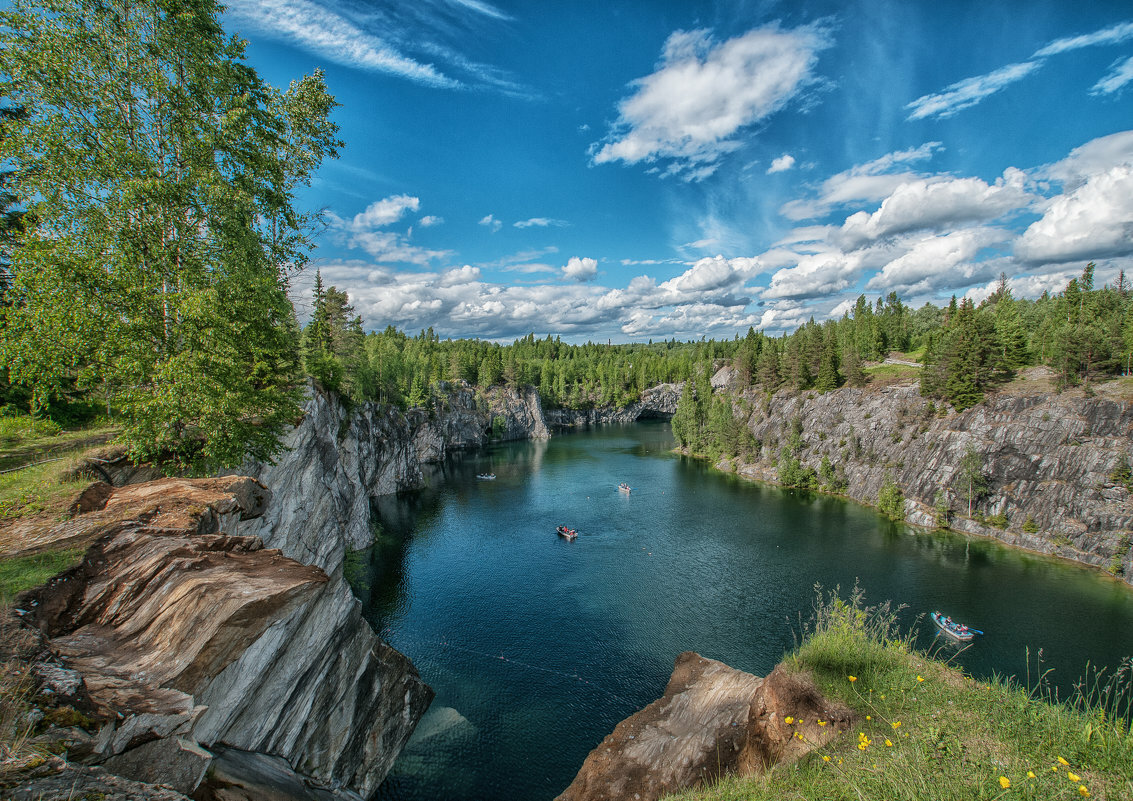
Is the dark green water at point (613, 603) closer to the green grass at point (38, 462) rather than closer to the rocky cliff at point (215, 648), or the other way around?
the rocky cliff at point (215, 648)

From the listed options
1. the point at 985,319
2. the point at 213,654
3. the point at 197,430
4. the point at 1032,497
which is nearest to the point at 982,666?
the point at 1032,497

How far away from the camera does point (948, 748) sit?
6.27 meters

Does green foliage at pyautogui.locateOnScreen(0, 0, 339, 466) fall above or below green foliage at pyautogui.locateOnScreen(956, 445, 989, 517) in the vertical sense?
above

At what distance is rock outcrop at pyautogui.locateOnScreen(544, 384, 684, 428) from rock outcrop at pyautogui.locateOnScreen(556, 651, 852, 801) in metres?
141

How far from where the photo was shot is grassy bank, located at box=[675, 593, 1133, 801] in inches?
218

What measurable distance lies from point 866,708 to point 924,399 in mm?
71056

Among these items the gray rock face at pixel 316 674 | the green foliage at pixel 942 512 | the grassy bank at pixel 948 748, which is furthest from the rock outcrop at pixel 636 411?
the grassy bank at pixel 948 748

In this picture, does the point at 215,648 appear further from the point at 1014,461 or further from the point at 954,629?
the point at 1014,461

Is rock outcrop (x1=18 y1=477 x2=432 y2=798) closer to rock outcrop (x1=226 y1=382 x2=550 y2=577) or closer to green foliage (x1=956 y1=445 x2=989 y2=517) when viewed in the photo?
rock outcrop (x1=226 y1=382 x2=550 y2=577)

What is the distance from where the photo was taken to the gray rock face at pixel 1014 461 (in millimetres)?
44938

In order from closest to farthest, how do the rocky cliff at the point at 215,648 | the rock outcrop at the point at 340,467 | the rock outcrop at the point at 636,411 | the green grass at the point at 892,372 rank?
the rocky cliff at the point at 215,648, the rock outcrop at the point at 340,467, the green grass at the point at 892,372, the rock outcrop at the point at 636,411

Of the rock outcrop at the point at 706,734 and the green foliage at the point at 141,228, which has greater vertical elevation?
the green foliage at the point at 141,228

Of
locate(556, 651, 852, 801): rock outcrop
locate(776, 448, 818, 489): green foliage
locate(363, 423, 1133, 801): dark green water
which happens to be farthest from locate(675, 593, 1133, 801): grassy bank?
locate(776, 448, 818, 489): green foliage

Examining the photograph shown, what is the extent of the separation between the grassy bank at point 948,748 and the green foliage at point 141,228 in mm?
15357
